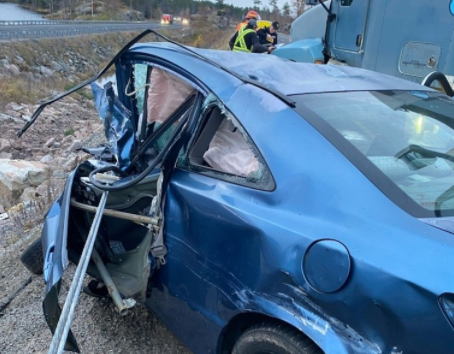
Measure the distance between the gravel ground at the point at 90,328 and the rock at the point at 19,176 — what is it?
440cm

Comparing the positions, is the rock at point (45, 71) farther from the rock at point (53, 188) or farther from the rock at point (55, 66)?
the rock at point (53, 188)

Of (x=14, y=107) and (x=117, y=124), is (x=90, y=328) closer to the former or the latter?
(x=117, y=124)

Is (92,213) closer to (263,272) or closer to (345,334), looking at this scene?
(263,272)

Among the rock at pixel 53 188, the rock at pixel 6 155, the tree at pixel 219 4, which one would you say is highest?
the tree at pixel 219 4

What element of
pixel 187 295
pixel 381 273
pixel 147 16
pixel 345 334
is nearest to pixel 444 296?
pixel 381 273

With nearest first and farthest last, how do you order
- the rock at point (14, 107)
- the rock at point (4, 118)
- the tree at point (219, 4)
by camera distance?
the rock at point (4, 118), the rock at point (14, 107), the tree at point (219, 4)

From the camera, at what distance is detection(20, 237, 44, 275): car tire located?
3.33m

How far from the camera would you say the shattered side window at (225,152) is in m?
2.01

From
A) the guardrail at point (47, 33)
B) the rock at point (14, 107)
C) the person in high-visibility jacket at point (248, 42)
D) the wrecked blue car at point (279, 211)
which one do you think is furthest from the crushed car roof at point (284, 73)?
the guardrail at point (47, 33)

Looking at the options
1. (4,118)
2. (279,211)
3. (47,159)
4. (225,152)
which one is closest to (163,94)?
(225,152)

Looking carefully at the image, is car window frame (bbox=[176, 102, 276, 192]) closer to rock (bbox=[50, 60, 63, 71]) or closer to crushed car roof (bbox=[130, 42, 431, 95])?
crushed car roof (bbox=[130, 42, 431, 95])

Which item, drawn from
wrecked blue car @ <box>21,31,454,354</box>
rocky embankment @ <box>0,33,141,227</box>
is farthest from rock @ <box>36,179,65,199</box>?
wrecked blue car @ <box>21,31,454,354</box>

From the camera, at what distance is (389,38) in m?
5.78

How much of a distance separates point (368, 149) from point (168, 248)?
113cm
